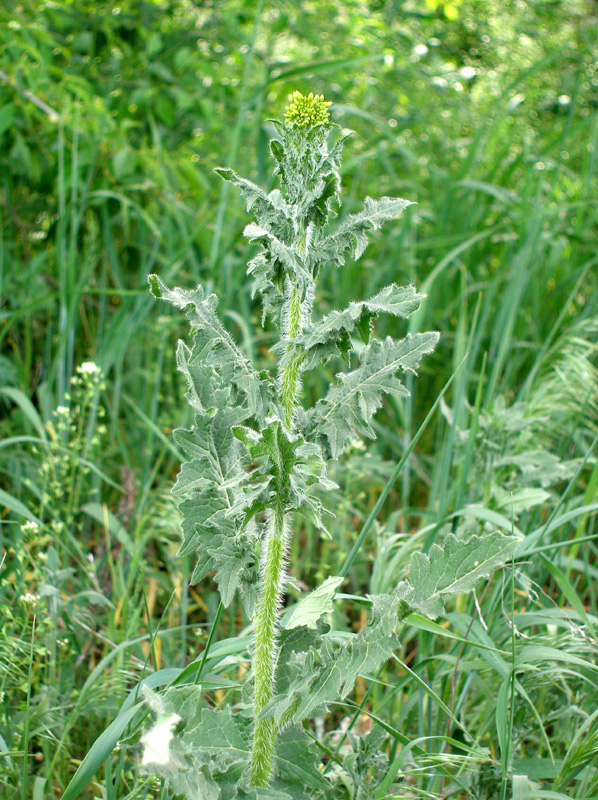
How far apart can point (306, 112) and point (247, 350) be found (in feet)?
4.90

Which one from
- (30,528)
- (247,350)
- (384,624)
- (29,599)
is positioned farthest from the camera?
(247,350)

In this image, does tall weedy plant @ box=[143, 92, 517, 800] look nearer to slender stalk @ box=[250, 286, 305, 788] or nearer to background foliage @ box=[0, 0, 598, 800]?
slender stalk @ box=[250, 286, 305, 788]

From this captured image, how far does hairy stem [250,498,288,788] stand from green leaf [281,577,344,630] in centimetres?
9

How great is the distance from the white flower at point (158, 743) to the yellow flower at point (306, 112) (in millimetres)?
1043

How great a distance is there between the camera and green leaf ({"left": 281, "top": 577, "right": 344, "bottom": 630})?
1.16 meters

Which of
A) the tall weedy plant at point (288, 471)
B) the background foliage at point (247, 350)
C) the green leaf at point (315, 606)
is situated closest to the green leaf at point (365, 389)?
the tall weedy plant at point (288, 471)

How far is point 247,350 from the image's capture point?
2.70m

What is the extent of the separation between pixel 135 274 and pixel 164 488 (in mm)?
1462

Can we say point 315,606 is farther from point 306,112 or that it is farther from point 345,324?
point 306,112

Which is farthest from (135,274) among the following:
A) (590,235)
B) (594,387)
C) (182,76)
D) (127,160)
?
(590,235)

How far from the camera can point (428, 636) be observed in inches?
69.4

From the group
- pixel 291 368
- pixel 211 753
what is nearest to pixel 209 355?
pixel 291 368

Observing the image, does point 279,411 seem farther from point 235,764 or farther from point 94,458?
point 94,458

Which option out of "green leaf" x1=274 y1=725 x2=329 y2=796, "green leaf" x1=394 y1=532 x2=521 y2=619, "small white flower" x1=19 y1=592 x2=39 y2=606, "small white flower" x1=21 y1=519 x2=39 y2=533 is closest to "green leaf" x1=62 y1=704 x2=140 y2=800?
"green leaf" x1=274 y1=725 x2=329 y2=796
